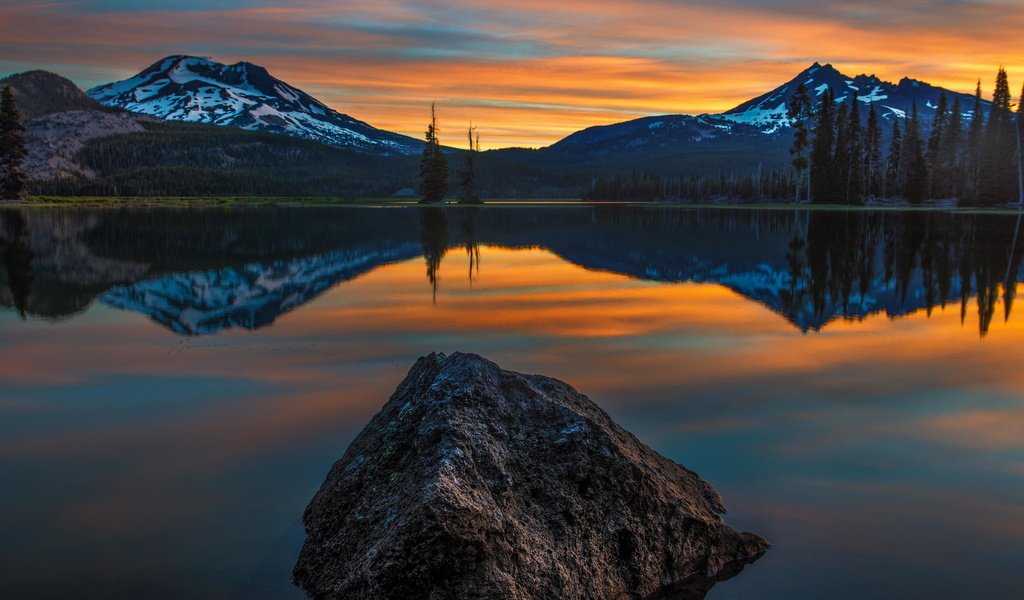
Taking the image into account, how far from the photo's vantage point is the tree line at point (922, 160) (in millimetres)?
89375

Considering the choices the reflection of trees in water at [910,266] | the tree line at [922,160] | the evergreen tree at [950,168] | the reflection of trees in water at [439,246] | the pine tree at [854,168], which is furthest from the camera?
the evergreen tree at [950,168]

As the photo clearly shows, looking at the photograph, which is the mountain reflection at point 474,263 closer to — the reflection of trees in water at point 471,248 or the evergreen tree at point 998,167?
the reflection of trees in water at point 471,248

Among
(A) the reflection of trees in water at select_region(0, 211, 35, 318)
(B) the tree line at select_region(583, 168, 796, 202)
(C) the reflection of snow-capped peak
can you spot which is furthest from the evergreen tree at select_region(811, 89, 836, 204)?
(A) the reflection of trees in water at select_region(0, 211, 35, 318)

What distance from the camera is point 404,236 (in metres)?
45.4

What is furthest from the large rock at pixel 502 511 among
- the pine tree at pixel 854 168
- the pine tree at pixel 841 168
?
the pine tree at pixel 854 168

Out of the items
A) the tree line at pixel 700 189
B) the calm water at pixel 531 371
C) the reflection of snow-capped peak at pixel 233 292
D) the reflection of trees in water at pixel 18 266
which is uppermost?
the tree line at pixel 700 189

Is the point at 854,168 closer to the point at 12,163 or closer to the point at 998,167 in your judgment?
the point at 998,167

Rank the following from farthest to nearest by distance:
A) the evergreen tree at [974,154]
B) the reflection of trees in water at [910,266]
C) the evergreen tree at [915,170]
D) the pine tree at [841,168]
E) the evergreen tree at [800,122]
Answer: the evergreen tree at [800,122]
the pine tree at [841,168]
the evergreen tree at [915,170]
the evergreen tree at [974,154]
the reflection of trees in water at [910,266]

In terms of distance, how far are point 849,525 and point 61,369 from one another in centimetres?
1235

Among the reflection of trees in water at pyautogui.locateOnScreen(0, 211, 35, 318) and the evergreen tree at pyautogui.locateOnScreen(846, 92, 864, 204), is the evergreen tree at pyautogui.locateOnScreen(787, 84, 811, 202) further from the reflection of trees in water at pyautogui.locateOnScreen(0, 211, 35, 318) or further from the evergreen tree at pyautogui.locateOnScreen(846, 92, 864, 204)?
the reflection of trees in water at pyautogui.locateOnScreen(0, 211, 35, 318)

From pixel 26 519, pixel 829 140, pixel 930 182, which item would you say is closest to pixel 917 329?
pixel 26 519

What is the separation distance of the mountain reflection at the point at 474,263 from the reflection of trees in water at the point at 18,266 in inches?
2.7

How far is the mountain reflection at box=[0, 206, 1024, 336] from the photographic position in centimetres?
2047

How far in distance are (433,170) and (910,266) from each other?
299 ft
